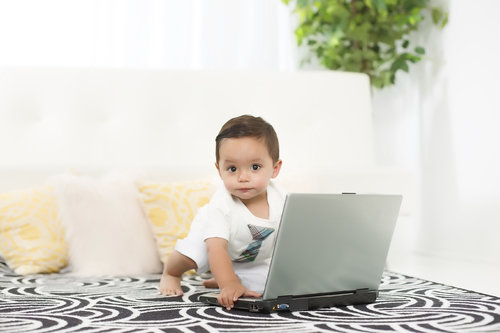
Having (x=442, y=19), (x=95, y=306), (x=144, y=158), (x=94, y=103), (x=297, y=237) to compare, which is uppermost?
(x=442, y=19)

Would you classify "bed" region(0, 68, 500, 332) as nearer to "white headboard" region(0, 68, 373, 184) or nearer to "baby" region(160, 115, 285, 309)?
"white headboard" region(0, 68, 373, 184)

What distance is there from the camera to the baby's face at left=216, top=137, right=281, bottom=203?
58.5 inches

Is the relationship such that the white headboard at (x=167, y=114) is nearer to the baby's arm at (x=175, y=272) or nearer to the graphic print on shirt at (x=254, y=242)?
the baby's arm at (x=175, y=272)

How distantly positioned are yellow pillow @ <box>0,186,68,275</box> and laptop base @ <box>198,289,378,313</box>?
0.82 meters

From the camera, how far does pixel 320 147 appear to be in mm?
2939

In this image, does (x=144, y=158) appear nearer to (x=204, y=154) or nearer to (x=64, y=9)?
(x=204, y=154)

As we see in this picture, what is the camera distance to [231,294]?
1.38 meters

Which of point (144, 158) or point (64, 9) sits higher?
point (64, 9)

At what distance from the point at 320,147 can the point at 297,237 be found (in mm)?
1669

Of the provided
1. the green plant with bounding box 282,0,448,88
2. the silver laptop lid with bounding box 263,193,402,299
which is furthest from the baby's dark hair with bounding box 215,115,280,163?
the green plant with bounding box 282,0,448,88

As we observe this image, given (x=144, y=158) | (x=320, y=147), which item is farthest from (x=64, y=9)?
(x=320, y=147)

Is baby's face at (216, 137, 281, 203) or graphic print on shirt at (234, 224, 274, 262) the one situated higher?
baby's face at (216, 137, 281, 203)

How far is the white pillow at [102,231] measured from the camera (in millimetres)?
2100

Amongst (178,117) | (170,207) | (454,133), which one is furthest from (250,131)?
(454,133)
